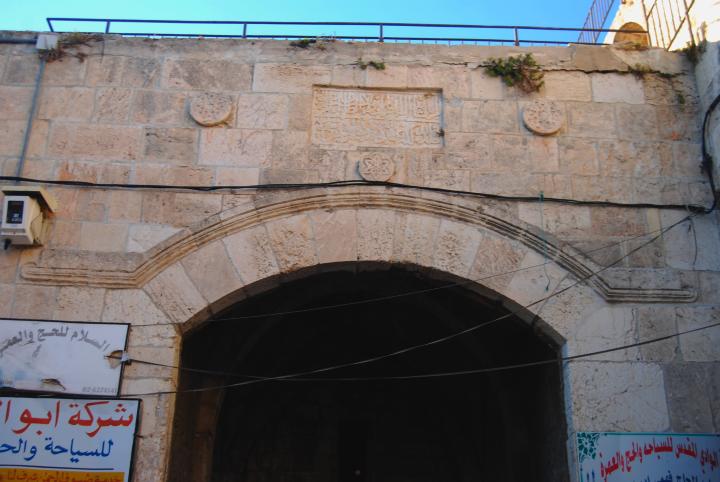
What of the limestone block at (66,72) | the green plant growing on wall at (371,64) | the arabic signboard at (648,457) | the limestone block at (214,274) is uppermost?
the green plant growing on wall at (371,64)

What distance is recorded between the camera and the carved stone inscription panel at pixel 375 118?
5637mm

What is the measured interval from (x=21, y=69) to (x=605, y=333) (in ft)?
15.5

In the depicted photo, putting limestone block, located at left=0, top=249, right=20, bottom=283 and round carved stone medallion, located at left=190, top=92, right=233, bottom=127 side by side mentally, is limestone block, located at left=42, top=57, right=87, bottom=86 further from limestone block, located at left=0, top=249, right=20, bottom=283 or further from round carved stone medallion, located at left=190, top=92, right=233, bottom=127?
limestone block, located at left=0, top=249, right=20, bottom=283

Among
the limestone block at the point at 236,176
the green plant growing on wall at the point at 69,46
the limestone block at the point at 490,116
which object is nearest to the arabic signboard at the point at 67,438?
the limestone block at the point at 236,176

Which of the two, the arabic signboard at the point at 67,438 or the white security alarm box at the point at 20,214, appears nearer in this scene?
the arabic signboard at the point at 67,438

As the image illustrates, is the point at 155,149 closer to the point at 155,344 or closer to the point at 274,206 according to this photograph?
the point at 274,206

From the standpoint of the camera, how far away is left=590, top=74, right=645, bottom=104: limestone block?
5852 mm


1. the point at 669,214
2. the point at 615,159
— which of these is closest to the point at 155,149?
the point at 615,159

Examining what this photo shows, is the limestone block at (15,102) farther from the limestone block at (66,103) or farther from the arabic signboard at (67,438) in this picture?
the arabic signboard at (67,438)

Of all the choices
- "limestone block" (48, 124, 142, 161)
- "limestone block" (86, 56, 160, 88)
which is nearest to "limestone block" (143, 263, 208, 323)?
"limestone block" (48, 124, 142, 161)

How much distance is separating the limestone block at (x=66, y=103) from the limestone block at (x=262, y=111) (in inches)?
44.3

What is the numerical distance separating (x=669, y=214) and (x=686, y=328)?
0.86m

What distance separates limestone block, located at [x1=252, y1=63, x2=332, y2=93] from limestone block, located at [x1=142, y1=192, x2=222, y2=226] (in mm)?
992

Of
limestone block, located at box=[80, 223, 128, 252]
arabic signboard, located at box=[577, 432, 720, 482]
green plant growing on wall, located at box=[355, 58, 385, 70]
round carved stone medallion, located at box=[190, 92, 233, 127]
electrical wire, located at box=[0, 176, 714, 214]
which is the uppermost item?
green plant growing on wall, located at box=[355, 58, 385, 70]
